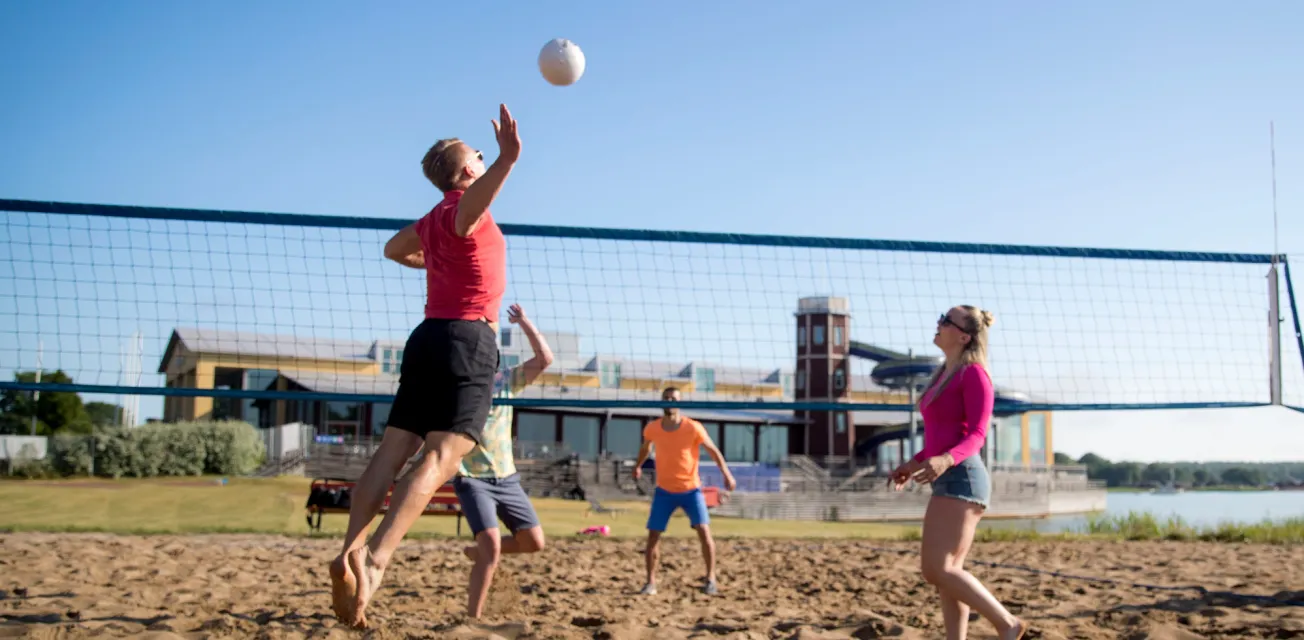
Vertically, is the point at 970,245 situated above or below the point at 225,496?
above

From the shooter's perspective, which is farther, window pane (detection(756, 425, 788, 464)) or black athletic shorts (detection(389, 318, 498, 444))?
window pane (detection(756, 425, 788, 464))

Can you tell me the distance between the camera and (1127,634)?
4.20 m

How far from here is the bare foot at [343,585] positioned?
269cm

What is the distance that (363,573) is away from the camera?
275cm

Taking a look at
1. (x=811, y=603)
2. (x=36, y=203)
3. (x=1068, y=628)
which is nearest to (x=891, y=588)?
(x=811, y=603)

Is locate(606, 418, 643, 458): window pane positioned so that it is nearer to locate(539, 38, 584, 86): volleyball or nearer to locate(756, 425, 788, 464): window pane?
locate(756, 425, 788, 464): window pane

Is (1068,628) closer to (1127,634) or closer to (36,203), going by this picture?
(1127,634)

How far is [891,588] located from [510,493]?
2763 mm

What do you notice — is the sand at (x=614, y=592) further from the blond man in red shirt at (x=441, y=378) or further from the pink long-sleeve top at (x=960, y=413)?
the pink long-sleeve top at (x=960, y=413)

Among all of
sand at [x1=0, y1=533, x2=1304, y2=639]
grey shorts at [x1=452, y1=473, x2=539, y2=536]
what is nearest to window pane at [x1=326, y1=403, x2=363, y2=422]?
sand at [x1=0, y1=533, x2=1304, y2=639]

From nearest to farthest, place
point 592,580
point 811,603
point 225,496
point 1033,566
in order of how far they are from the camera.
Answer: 1. point 811,603
2. point 592,580
3. point 1033,566
4. point 225,496

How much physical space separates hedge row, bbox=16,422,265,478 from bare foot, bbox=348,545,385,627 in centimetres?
1746

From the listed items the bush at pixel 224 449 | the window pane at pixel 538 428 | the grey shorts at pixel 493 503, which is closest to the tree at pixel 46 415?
the window pane at pixel 538 428

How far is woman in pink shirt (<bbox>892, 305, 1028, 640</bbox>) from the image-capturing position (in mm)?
3213
